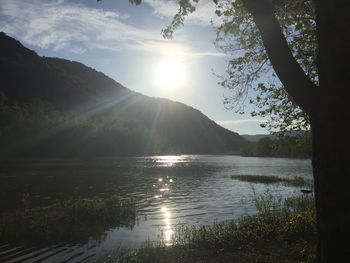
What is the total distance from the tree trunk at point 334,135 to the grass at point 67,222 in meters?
19.0

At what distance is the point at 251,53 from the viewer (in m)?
15.3

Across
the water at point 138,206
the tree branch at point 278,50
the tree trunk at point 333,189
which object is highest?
the tree branch at point 278,50

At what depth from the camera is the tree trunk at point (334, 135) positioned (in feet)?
22.6

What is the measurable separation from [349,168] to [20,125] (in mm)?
185534

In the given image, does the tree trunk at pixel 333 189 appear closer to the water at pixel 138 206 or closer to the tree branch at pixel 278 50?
the tree branch at pixel 278 50

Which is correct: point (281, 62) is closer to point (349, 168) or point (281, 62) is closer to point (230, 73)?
point (349, 168)

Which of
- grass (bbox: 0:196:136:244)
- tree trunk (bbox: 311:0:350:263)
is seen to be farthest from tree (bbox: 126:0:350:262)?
grass (bbox: 0:196:136:244)

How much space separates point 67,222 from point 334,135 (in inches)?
881

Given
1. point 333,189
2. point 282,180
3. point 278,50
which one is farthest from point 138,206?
point 282,180

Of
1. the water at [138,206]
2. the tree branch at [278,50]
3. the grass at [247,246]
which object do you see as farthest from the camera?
the water at [138,206]

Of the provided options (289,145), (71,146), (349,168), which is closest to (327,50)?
(349,168)

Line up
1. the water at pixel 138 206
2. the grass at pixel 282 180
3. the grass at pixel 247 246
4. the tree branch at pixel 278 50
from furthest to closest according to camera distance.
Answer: the grass at pixel 282 180 → the water at pixel 138 206 → the grass at pixel 247 246 → the tree branch at pixel 278 50

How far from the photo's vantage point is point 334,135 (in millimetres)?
6961

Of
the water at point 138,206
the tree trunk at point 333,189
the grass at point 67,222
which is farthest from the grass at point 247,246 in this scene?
the tree trunk at point 333,189
